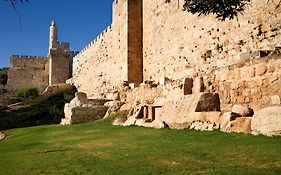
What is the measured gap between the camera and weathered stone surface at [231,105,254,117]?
23.2 ft

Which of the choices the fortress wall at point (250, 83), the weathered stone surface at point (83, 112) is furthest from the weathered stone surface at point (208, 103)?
the weathered stone surface at point (83, 112)

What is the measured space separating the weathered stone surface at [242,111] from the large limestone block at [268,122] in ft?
1.81

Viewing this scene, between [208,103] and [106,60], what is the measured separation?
15.7m

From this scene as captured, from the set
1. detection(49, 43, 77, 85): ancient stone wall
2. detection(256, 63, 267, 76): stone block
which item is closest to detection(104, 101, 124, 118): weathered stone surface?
detection(256, 63, 267, 76): stone block

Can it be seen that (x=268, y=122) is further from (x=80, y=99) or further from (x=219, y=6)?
(x=80, y=99)

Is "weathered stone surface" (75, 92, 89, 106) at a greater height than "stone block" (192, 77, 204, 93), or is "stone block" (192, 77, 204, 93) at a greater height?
"stone block" (192, 77, 204, 93)

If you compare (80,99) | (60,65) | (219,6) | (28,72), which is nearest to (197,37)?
(80,99)

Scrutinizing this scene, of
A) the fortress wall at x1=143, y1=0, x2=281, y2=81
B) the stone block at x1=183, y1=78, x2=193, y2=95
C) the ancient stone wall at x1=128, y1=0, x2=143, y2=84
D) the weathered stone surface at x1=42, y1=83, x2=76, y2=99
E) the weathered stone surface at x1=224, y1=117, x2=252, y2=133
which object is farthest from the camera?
the weathered stone surface at x1=42, y1=83, x2=76, y2=99

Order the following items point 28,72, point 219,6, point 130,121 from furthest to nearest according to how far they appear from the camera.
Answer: point 28,72
point 130,121
point 219,6

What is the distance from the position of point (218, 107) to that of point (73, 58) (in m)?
28.1

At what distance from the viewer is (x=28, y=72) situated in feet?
127

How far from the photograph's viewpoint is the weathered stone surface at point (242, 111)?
7079 millimetres

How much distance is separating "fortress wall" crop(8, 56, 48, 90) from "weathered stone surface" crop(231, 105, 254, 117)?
32.1 meters

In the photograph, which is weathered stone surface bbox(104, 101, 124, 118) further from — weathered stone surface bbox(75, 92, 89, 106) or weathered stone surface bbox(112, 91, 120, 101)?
weathered stone surface bbox(75, 92, 89, 106)
